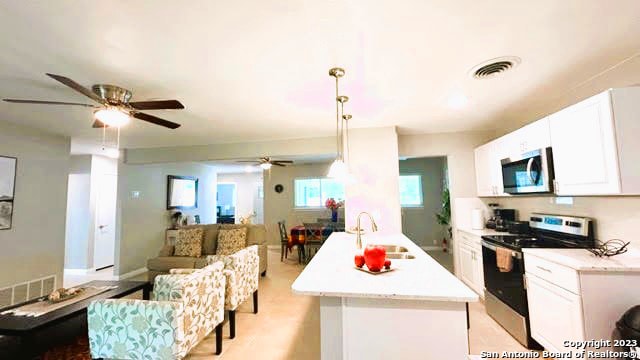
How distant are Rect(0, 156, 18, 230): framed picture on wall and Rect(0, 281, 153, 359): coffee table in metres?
1.54

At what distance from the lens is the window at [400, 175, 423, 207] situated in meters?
6.72

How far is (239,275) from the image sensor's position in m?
2.82

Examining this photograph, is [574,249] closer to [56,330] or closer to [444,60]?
[444,60]

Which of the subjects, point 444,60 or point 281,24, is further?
point 444,60

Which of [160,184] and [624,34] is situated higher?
[624,34]

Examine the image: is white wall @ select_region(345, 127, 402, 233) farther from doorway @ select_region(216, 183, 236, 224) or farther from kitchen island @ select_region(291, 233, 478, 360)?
doorway @ select_region(216, 183, 236, 224)

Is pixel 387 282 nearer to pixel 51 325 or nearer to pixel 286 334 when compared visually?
pixel 286 334

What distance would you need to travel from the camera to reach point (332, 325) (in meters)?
1.46

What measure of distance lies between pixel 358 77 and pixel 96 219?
603cm

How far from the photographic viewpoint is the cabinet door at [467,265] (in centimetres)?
342

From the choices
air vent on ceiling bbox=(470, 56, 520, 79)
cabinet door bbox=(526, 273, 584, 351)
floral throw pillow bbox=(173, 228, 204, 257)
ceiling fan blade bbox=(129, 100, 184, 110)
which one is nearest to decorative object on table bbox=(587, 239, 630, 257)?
cabinet door bbox=(526, 273, 584, 351)

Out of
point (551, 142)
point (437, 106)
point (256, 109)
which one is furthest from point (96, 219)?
point (551, 142)

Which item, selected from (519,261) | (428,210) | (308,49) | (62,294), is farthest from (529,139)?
(62,294)

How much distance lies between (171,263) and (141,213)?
1.79 metres
